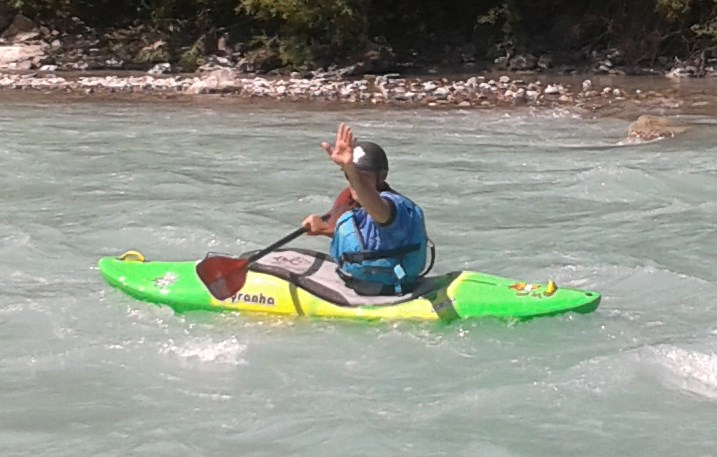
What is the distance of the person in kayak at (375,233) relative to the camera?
4.59 meters

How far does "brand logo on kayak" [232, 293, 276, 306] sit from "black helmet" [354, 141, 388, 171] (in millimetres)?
953

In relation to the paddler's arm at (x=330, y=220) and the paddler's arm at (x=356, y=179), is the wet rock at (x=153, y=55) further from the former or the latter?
the paddler's arm at (x=356, y=179)

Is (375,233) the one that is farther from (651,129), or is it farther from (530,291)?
(651,129)

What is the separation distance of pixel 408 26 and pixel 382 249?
12.9 m

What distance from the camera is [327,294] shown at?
5035 millimetres

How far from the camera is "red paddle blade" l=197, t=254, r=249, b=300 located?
16.9 ft

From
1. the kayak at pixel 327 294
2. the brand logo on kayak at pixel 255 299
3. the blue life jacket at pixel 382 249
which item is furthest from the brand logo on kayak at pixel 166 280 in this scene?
the blue life jacket at pixel 382 249

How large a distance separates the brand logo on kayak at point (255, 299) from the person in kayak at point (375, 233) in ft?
1.19

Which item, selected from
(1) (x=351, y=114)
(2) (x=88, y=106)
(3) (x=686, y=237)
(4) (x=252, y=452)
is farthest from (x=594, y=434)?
(2) (x=88, y=106)

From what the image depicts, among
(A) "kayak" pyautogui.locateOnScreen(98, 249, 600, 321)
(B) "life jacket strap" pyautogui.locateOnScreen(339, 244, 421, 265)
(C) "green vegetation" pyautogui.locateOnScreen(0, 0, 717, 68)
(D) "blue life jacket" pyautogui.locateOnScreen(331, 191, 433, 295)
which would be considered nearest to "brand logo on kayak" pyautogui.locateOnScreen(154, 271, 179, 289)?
(A) "kayak" pyautogui.locateOnScreen(98, 249, 600, 321)

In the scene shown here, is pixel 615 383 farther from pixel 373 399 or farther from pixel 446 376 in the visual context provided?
pixel 373 399

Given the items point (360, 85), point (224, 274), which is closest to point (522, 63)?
point (360, 85)

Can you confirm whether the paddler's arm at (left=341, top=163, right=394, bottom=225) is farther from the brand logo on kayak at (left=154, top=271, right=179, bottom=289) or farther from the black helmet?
the brand logo on kayak at (left=154, top=271, right=179, bottom=289)

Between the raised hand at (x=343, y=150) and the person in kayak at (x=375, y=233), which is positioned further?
the person in kayak at (x=375, y=233)
